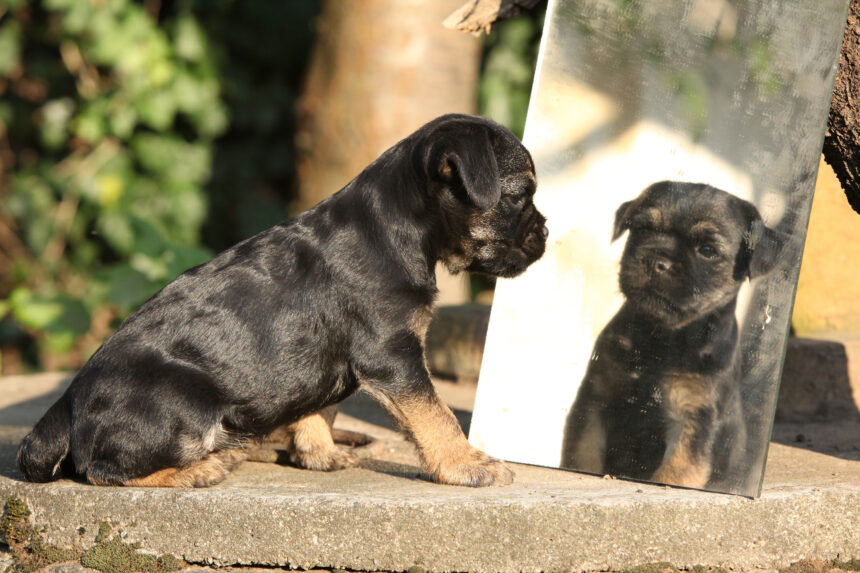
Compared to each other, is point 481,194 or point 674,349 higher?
point 481,194

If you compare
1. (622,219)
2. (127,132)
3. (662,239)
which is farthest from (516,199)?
(127,132)

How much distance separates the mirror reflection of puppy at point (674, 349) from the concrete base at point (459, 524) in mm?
→ 315

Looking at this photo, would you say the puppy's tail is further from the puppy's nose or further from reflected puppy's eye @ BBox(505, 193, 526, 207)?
the puppy's nose

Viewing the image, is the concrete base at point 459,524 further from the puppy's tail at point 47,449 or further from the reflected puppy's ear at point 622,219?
the reflected puppy's ear at point 622,219

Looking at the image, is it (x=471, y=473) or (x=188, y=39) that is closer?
(x=471, y=473)

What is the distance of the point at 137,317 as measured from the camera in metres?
4.33

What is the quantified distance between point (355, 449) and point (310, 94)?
200 inches

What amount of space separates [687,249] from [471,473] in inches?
61.3

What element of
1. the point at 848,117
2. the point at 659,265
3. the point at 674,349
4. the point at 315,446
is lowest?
the point at 315,446

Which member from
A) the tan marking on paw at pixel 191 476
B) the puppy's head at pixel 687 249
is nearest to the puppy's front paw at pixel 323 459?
the tan marking on paw at pixel 191 476

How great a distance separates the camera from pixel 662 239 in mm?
4625

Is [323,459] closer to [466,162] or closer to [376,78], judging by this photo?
[466,162]

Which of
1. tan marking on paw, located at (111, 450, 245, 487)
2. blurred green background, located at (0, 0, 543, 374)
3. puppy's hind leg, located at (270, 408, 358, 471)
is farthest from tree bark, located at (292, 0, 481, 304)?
tan marking on paw, located at (111, 450, 245, 487)

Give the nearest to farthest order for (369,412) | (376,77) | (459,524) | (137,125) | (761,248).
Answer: (459,524) → (761,248) → (369,412) → (376,77) → (137,125)
